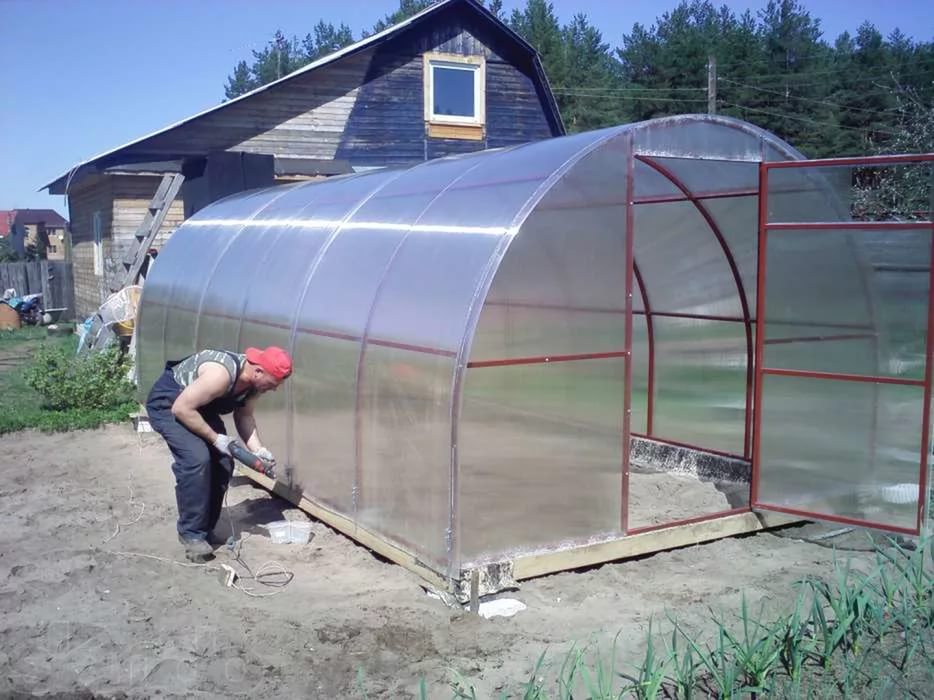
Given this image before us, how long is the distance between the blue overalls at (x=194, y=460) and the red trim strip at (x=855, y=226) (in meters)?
4.25

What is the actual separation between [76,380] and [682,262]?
25.9 ft

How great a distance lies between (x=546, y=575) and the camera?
6.38m

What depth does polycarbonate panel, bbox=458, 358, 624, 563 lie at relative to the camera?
5977 millimetres

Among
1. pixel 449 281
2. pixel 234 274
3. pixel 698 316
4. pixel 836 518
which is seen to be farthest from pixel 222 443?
pixel 698 316

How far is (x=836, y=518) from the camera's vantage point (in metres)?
6.86

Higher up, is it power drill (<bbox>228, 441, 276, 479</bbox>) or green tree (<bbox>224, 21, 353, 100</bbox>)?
green tree (<bbox>224, 21, 353, 100</bbox>)

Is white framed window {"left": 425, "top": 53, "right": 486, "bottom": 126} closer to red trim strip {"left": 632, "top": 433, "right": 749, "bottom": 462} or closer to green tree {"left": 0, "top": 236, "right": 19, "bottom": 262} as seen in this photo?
red trim strip {"left": 632, "top": 433, "right": 749, "bottom": 462}

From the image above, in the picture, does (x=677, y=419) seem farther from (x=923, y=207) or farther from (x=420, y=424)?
(x=923, y=207)

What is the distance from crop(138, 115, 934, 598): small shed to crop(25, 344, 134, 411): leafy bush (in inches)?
172

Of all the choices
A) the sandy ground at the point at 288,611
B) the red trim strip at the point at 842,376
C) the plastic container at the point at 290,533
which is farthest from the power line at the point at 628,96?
the plastic container at the point at 290,533

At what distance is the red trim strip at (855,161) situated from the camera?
6289 millimetres

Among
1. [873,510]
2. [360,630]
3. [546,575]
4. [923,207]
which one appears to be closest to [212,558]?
[360,630]

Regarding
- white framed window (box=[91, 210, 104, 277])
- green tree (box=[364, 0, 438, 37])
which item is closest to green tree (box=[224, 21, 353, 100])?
green tree (box=[364, 0, 438, 37])

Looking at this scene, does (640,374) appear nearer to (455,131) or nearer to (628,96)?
(455,131)
